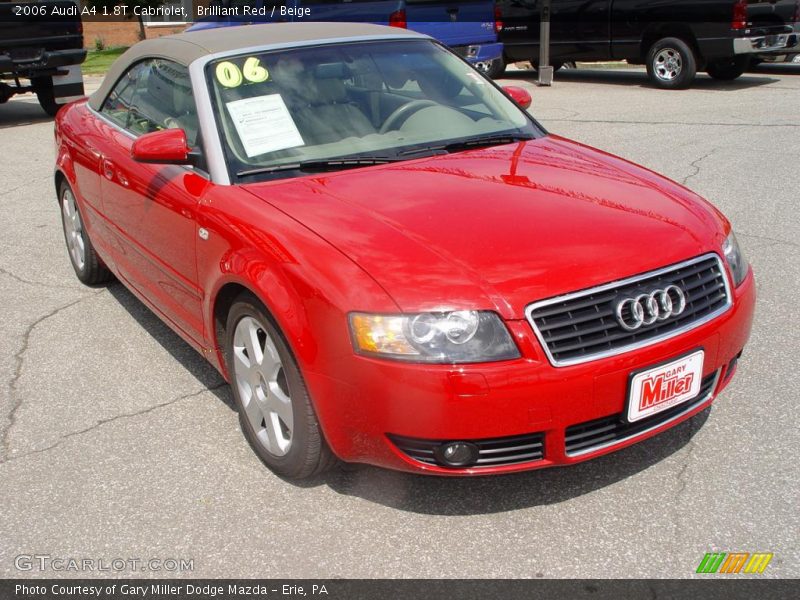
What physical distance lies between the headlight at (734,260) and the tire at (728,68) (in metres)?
11.3

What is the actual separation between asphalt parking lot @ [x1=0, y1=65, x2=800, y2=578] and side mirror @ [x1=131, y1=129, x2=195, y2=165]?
109 centimetres

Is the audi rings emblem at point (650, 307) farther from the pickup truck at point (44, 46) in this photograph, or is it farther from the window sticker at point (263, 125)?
the pickup truck at point (44, 46)

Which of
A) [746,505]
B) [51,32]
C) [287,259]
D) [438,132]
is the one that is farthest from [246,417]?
[51,32]

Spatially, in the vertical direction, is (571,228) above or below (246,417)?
above

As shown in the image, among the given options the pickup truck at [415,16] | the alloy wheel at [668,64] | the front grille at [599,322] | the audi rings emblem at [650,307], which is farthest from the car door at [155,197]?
the alloy wheel at [668,64]

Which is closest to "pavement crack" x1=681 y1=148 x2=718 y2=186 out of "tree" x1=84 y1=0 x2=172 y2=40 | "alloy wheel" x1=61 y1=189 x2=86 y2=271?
"alloy wheel" x1=61 y1=189 x2=86 y2=271

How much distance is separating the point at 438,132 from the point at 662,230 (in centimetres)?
129

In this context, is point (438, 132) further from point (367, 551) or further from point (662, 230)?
point (367, 551)

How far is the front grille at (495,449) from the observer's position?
108 inches

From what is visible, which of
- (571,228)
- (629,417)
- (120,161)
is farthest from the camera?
(120,161)

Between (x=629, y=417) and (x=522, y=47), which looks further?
(x=522, y=47)

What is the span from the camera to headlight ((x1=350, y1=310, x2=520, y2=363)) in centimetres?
265

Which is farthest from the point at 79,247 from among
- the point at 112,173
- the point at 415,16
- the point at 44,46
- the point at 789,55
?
the point at 789,55

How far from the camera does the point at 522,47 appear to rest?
50.0ft
